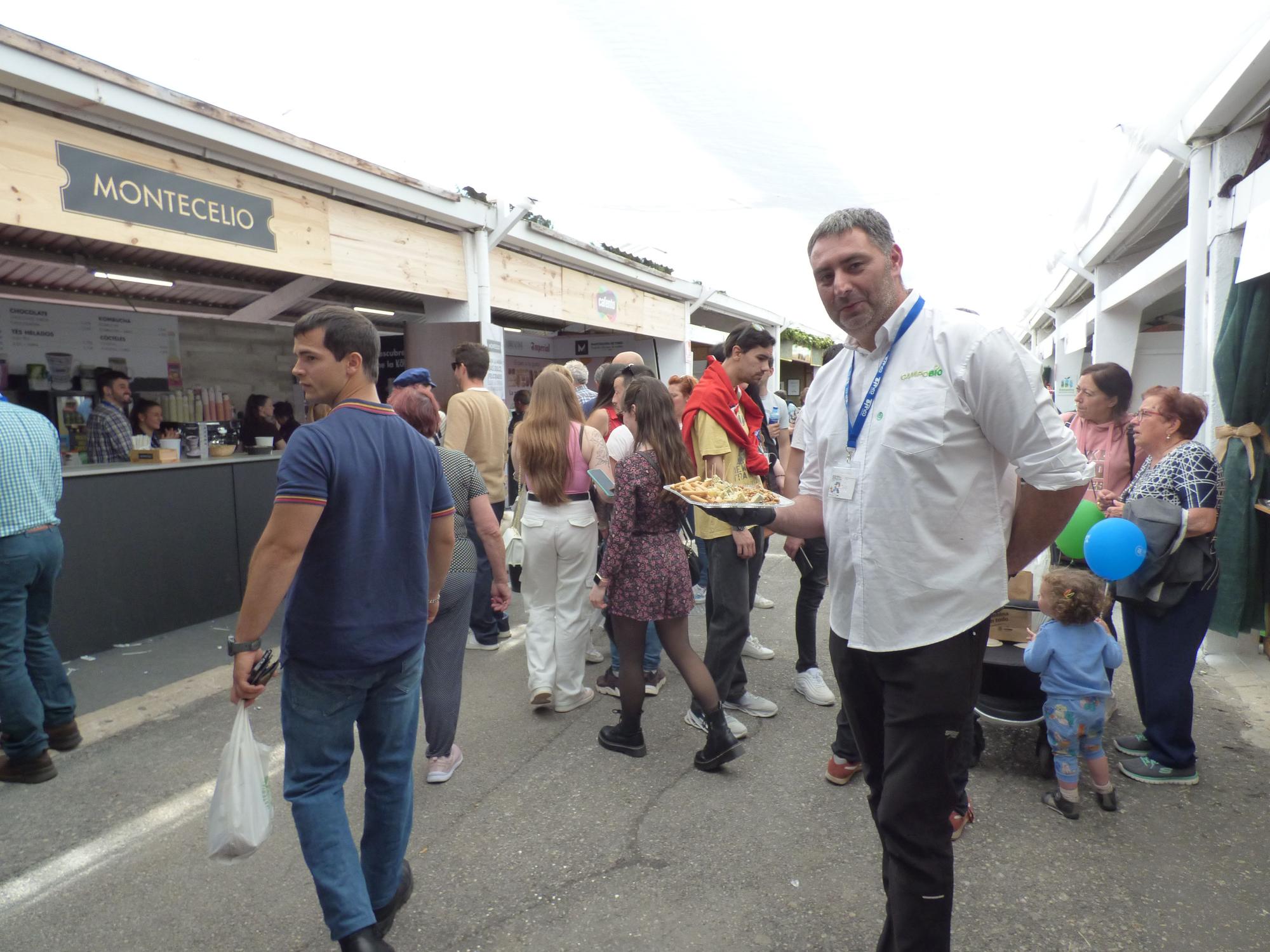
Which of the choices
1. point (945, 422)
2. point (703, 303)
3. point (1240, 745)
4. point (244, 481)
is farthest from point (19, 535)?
point (703, 303)

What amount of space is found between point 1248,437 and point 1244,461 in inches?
6.9

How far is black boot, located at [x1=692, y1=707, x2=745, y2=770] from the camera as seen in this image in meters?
3.45

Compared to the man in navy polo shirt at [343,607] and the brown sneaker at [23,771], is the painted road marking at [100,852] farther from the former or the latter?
the brown sneaker at [23,771]

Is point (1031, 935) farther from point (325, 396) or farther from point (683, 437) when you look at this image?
point (325, 396)

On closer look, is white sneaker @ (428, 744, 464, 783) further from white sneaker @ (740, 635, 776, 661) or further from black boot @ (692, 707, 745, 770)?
white sneaker @ (740, 635, 776, 661)

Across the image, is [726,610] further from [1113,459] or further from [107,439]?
[107,439]

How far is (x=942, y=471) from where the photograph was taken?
1.79 metres

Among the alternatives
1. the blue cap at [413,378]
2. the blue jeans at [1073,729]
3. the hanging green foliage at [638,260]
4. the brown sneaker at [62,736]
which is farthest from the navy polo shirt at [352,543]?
the hanging green foliage at [638,260]

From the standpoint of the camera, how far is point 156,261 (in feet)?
25.2

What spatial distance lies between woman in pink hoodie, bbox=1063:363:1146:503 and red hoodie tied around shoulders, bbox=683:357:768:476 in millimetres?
1878

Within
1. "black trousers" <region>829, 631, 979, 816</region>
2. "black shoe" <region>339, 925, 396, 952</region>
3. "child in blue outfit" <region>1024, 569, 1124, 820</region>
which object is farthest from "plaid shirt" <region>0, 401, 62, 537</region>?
"child in blue outfit" <region>1024, 569, 1124, 820</region>

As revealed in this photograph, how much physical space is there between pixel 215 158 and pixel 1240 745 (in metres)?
7.49

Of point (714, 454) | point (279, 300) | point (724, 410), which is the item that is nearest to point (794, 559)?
point (714, 454)

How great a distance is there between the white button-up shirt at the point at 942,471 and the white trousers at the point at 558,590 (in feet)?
8.14
